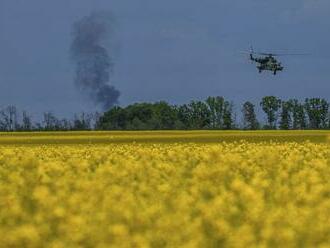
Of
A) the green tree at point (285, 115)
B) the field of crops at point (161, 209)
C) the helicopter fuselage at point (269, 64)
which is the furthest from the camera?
the green tree at point (285, 115)

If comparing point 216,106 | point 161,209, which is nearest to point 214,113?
point 216,106

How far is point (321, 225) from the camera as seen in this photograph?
9.91m

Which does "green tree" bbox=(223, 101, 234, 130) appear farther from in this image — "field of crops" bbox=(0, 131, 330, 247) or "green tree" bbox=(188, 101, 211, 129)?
"field of crops" bbox=(0, 131, 330, 247)

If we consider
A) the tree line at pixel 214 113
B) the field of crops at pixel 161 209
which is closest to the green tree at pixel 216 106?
the tree line at pixel 214 113

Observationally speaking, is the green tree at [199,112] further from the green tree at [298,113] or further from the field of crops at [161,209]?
the field of crops at [161,209]

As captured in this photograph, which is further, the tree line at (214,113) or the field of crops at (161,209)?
the tree line at (214,113)

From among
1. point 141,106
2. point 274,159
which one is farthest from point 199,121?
point 274,159

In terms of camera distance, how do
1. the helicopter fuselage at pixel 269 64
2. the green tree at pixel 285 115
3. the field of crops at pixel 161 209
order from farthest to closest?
the green tree at pixel 285 115, the helicopter fuselage at pixel 269 64, the field of crops at pixel 161 209

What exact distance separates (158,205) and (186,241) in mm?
2299

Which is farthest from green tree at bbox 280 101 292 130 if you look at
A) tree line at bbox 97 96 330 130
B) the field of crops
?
the field of crops

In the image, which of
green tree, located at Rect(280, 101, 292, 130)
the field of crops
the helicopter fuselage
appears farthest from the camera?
green tree, located at Rect(280, 101, 292, 130)

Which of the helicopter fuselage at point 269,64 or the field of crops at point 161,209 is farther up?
the helicopter fuselage at point 269,64

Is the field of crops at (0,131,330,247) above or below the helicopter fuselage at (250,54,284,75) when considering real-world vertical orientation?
below

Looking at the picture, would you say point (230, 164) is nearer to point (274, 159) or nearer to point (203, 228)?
point (274, 159)
